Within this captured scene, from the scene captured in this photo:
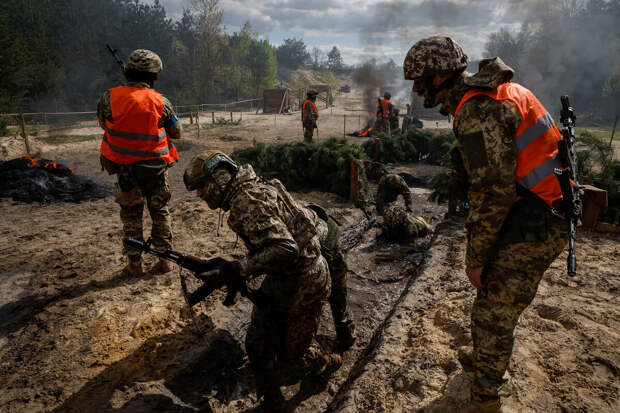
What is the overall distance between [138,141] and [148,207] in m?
0.71

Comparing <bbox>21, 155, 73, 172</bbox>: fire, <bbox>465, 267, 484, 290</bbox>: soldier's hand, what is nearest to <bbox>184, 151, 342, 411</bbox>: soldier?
<bbox>465, 267, 484, 290</bbox>: soldier's hand

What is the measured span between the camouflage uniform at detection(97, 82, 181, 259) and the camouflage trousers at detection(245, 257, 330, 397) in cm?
190

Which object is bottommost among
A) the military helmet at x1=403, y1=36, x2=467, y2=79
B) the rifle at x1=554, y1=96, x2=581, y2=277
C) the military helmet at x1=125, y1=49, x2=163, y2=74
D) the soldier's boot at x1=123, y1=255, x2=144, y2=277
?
the soldier's boot at x1=123, y1=255, x2=144, y2=277

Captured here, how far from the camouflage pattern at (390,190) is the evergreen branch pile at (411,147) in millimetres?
4478

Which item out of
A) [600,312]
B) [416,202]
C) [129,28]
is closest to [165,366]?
[600,312]

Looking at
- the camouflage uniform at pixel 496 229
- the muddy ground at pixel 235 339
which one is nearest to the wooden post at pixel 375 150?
the muddy ground at pixel 235 339

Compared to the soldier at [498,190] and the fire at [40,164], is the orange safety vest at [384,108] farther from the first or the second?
the soldier at [498,190]

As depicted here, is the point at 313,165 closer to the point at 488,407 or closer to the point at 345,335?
the point at 345,335

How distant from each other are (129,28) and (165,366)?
3815cm

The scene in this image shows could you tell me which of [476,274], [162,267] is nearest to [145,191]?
[162,267]

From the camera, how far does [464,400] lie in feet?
7.97

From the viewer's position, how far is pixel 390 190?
7.45m

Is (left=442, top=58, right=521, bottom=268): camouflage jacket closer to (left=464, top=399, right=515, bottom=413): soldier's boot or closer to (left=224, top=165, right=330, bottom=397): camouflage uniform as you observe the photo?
(left=464, top=399, right=515, bottom=413): soldier's boot

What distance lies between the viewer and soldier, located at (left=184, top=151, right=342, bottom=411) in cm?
230
